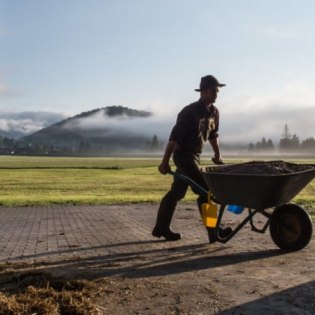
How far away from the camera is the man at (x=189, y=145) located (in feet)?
24.5

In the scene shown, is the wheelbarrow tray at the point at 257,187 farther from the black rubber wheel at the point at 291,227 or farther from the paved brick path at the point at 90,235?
the paved brick path at the point at 90,235

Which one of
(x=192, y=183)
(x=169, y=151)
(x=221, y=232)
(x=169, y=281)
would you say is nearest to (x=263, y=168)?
(x=192, y=183)

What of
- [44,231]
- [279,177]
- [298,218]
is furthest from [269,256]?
[44,231]

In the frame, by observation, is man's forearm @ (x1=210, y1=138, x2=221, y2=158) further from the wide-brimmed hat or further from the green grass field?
the green grass field

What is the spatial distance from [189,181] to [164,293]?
103 inches

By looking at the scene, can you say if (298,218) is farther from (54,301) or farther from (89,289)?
(54,301)

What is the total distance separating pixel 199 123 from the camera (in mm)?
7566

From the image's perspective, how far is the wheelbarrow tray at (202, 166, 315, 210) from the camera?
6.18 meters

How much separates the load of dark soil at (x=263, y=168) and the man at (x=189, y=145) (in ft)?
1.73

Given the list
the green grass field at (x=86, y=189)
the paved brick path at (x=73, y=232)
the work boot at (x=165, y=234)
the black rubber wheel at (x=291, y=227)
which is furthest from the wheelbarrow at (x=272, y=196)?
the green grass field at (x=86, y=189)

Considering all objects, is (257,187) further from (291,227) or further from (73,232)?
(73,232)

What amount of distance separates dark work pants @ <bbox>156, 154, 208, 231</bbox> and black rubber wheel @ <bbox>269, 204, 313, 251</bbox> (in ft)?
3.25

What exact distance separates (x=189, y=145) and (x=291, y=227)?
1.72 meters

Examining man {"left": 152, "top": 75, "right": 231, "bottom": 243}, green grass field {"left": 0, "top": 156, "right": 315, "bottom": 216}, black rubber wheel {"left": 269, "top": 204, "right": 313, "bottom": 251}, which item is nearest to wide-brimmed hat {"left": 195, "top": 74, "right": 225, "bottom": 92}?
man {"left": 152, "top": 75, "right": 231, "bottom": 243}
